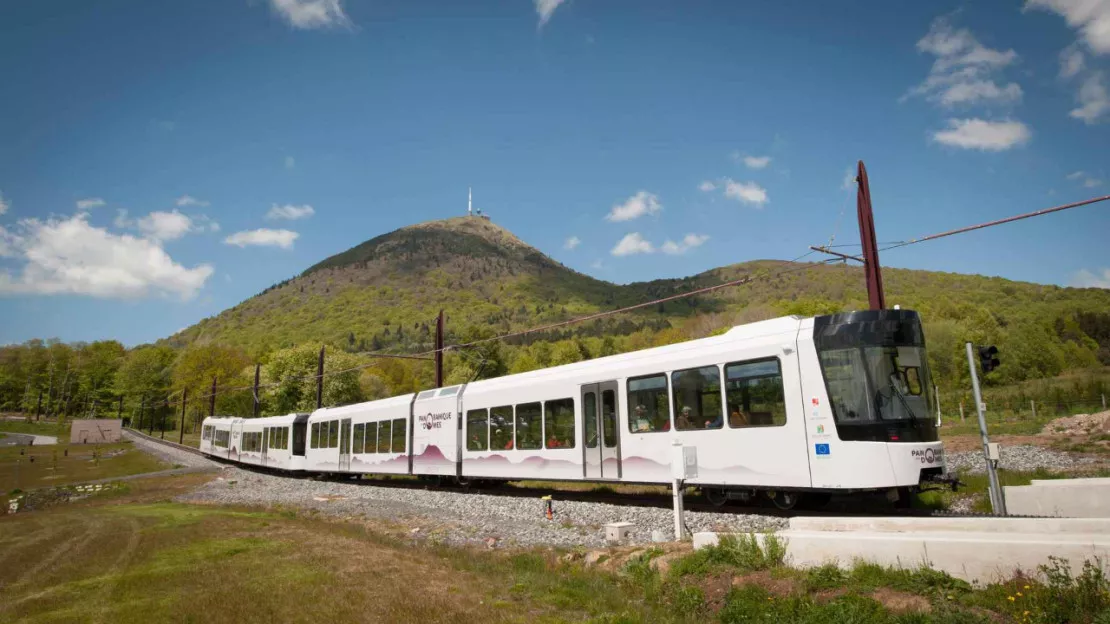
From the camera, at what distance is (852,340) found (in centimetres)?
1112

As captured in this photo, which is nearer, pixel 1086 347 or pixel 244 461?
pixel 244 461

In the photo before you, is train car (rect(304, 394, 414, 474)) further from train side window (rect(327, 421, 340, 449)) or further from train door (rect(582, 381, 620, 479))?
train door (rect(582, 381, 620, 479))

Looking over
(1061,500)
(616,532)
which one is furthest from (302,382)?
(1061,500)

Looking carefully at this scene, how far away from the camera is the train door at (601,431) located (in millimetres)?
15289

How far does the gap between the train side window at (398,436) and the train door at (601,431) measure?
11.6 m

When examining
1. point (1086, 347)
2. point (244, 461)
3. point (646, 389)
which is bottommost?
point (244, 461)

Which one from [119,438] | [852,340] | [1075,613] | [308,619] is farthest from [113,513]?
[119,438]

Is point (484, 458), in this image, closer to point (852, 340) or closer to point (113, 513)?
point (113, 513)

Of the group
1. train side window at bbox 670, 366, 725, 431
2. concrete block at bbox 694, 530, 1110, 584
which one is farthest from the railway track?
concrete block at bbox 694, 530, 1110, 584

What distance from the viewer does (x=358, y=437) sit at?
28969mm

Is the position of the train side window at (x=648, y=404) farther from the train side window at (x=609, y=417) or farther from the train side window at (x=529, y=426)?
the train side window at (x=529, y=426)

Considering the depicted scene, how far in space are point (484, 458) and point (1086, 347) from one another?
101921 mm

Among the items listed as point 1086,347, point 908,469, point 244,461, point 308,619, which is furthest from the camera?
point 1086,347

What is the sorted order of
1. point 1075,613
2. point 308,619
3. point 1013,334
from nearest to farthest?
point 1075,613 < point 308,619 < point 1013,334
